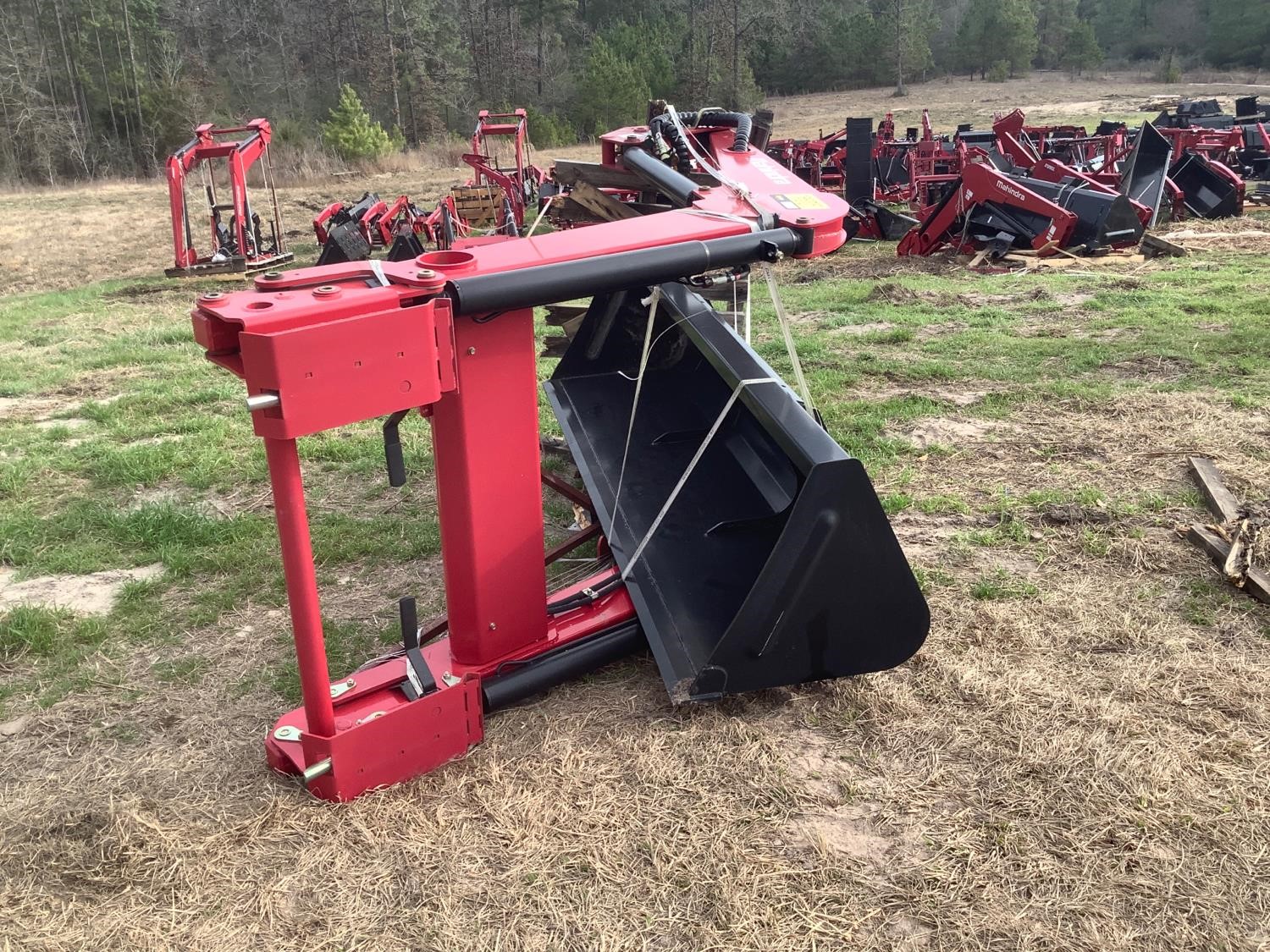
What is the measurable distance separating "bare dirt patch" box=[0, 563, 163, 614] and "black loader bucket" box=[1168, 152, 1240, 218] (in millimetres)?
14647

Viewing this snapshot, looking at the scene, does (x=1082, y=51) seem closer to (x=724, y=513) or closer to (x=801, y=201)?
(x=801, y=201)

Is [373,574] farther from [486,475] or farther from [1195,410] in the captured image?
[1195,410]

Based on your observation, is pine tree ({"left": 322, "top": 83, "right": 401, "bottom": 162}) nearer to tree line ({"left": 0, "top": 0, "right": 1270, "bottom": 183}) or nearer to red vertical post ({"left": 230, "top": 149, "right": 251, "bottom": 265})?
tree line ({"left": 0, "top": 0, "right": 1270, "bottom": 183})

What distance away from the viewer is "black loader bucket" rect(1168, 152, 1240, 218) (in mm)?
13398

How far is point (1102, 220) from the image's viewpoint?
10469mm

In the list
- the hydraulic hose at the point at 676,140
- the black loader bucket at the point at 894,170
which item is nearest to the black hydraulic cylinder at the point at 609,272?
the hydraulic hose at the point at 676,140

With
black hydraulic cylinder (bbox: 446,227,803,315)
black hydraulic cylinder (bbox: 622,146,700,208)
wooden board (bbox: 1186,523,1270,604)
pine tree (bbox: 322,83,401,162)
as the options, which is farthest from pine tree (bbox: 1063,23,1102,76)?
black hydraulic cylinder (bbox: 446,227,803,315)

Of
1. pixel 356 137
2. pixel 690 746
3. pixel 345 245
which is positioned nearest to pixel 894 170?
pixel 345 245

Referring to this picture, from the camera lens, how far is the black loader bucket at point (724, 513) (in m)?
2.49

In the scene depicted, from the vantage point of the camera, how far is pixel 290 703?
291 centimetres

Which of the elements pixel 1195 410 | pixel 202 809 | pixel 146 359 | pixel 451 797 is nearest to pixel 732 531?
pixel 451 797

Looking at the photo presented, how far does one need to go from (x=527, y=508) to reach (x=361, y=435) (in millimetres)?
3213

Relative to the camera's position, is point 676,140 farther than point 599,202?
No

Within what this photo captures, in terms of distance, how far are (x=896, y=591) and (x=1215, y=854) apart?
95cm
